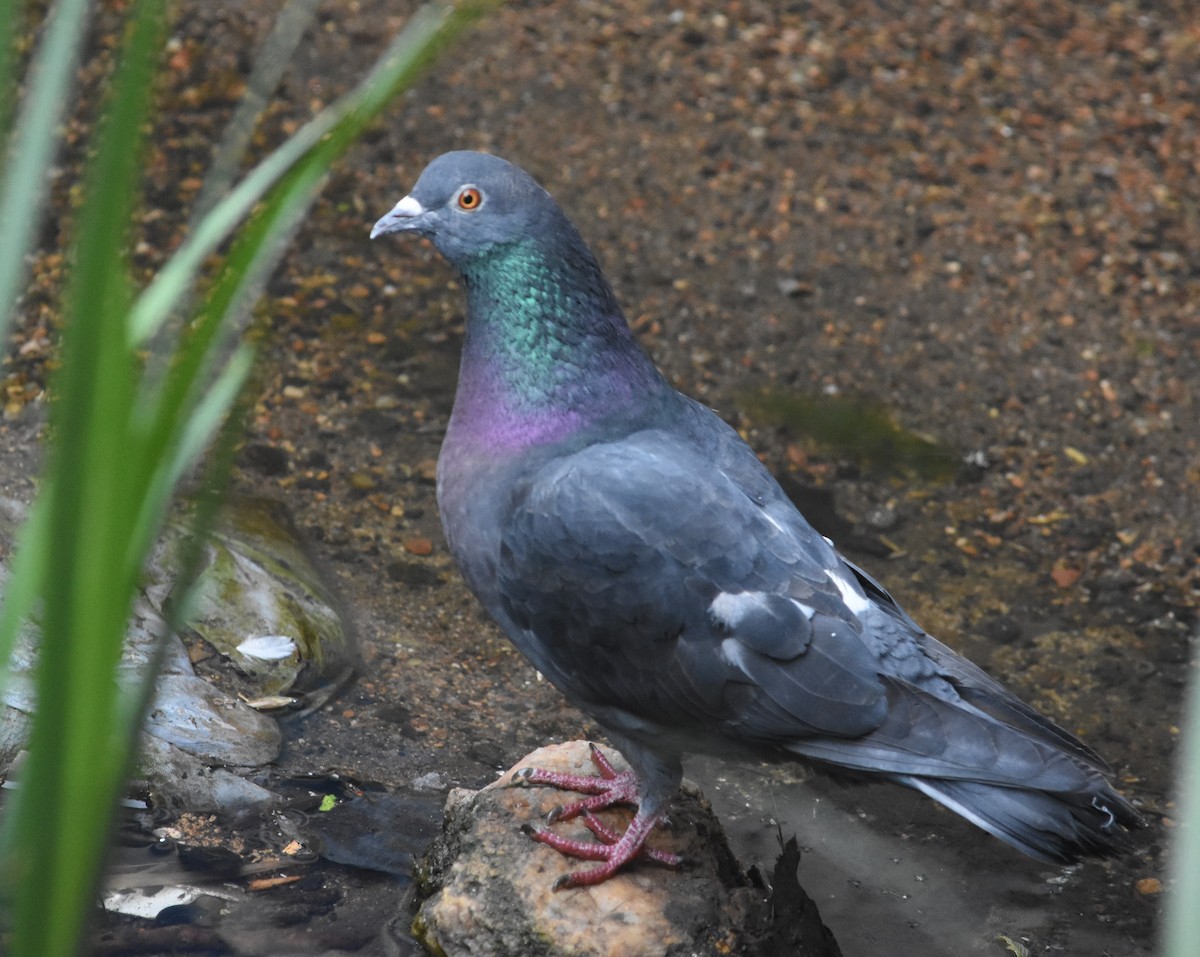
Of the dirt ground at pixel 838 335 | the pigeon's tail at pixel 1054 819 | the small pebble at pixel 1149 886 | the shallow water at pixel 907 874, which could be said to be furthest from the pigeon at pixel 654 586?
the small pebble at pixel 1149 886

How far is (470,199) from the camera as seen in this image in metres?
3.08

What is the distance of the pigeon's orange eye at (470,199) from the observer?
10.1 feet

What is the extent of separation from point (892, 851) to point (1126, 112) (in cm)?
453

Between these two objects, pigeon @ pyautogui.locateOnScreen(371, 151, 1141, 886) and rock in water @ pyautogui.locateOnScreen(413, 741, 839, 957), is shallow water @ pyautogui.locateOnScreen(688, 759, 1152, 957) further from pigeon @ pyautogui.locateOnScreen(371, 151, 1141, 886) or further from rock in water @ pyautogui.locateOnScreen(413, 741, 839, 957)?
pigeon @ pyautogui.locateOnScreen(371, 151, 1141, 886)

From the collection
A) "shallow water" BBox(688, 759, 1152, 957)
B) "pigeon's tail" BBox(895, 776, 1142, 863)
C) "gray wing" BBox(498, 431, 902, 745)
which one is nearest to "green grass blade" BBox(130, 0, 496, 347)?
"gray wing" BBox(498, 431, 902, 745)

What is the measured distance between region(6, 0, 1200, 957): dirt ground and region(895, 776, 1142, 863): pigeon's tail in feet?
2.59

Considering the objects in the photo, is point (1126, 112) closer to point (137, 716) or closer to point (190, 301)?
point (190, 301)

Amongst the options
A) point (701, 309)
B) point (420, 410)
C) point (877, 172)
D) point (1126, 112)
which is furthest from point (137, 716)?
point (1126, 112)

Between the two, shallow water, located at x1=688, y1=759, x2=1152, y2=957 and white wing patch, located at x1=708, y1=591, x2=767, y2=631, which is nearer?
white wing patch, located at x1=708, y1=591, x2=767, y2=631

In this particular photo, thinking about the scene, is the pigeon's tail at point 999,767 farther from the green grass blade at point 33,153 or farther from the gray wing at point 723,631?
the green grass blade at point 33,153

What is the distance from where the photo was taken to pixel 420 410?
5102 mm

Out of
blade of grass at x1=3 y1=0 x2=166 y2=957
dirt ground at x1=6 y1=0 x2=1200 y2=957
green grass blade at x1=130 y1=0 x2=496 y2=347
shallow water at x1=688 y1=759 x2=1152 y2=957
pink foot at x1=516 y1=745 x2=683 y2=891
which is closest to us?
blade of grass at x1=3 y1=0 x2=166 y2=957

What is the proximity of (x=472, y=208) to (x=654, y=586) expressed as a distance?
3.03ft

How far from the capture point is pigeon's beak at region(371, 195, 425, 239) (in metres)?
3.13
